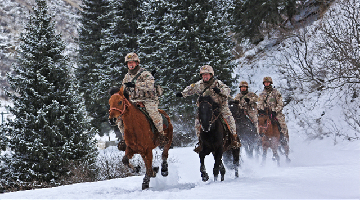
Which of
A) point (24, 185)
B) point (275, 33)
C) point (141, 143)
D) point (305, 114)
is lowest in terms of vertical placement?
point (24, 185)

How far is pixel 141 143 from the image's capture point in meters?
7.38

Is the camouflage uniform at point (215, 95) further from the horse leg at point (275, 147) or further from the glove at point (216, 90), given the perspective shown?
the horse leg at point (275, 147)

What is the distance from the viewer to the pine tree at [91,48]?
85.9 feet

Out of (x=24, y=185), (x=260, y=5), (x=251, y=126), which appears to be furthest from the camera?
(x=260, y=5)

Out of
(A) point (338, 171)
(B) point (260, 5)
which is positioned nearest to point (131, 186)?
(A) point (338, 171)

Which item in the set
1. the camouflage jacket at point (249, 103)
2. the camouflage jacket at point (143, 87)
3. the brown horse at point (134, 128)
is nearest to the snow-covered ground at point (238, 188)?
the brown horse at point (134, 128)

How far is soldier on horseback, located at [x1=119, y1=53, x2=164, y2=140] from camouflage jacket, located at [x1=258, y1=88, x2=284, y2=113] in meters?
6.22

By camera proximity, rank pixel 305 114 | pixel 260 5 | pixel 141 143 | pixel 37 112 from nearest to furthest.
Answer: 1. pixel 141 143
2. pixel 37 112
3. pixel 305 114
4. pixel 260 5

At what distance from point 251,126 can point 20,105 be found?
10106 millimetres

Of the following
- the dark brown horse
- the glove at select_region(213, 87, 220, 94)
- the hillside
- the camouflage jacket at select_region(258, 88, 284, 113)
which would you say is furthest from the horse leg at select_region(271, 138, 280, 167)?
the hillside

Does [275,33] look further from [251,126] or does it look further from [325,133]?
[251,126]

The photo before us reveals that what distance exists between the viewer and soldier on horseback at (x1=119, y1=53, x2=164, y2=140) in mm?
7785

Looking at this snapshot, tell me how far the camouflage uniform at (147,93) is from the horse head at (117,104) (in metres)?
0.64

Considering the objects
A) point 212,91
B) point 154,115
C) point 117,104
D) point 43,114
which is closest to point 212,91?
point 212,91
